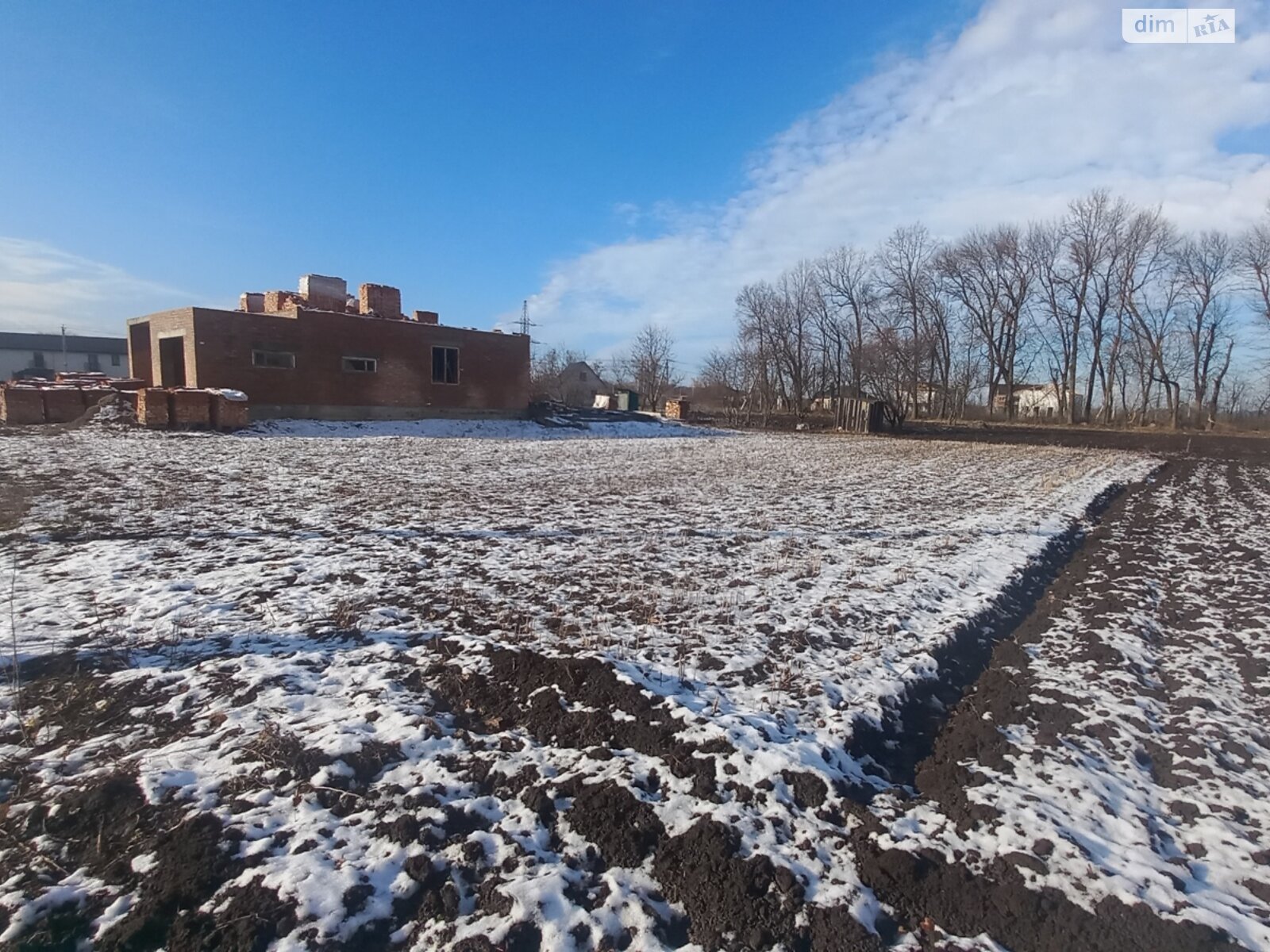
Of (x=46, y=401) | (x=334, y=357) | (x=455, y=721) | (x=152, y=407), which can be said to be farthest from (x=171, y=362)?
(x=455, y=721)

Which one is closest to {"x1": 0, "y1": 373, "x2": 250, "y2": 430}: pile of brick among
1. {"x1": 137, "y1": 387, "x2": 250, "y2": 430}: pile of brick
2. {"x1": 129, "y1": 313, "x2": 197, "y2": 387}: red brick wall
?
{"x1": 137, "y1": 387, "x2": 250, "y2": 430}: pile of brick

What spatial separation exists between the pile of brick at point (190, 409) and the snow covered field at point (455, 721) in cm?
1306

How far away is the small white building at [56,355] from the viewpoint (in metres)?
67.1

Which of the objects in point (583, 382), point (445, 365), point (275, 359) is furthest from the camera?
point (583, 382)

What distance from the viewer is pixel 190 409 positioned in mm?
19891

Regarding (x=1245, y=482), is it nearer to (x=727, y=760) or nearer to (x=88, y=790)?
(x=727, y=760)

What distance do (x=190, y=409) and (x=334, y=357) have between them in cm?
667

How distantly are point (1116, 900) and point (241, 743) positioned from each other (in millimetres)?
3991

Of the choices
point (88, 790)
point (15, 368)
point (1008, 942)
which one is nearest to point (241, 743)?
point (88, 790)

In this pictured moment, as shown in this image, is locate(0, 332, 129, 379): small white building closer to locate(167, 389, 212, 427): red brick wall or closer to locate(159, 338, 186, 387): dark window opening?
locate(159, 338, 186, 387): dark window opening

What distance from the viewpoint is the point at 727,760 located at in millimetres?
3258

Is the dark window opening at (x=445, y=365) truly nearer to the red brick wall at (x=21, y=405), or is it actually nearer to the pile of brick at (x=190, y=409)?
the pile of brick at (x=190, y=409)

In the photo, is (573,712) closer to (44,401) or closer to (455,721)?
(455,721)

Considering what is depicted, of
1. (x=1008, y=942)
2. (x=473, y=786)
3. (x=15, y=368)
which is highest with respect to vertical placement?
(x=15, y=368)
